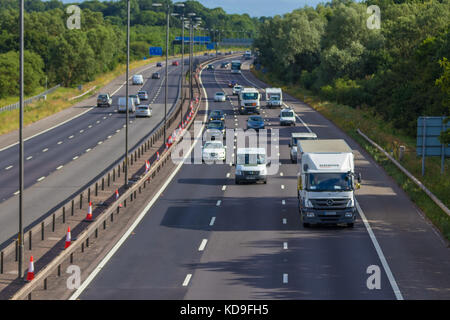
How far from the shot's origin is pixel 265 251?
107ft

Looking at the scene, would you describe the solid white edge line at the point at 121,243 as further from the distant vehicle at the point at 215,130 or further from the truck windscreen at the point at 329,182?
the distant vehicle at the point at 215,130

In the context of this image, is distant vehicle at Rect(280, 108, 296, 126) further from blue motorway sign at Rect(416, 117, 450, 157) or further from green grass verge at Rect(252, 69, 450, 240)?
blue motorway sign at Rect(416, 117, 450, 157)

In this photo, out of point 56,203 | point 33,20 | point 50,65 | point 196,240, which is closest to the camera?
point 196,240

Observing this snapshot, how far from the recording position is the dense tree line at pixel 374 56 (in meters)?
87.6

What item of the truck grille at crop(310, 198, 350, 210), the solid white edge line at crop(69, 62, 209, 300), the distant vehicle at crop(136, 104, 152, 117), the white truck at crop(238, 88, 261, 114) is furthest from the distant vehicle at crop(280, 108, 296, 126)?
the truck grille at crop(310, 198, 350, 210)

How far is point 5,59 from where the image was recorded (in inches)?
6142

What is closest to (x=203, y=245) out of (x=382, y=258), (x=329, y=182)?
(x=329, y=182)

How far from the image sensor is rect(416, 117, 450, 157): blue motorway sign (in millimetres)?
48375

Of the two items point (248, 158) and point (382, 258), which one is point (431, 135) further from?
point (382, 258)

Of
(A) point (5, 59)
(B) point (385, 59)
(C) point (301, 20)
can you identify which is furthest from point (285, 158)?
(A) point (5, 59)

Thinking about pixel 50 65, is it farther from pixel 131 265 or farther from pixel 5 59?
pixel 131 265

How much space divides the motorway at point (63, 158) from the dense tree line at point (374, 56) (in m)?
26.8

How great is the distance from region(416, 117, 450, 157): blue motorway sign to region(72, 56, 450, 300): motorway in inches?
117

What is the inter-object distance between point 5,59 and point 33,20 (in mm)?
44130
